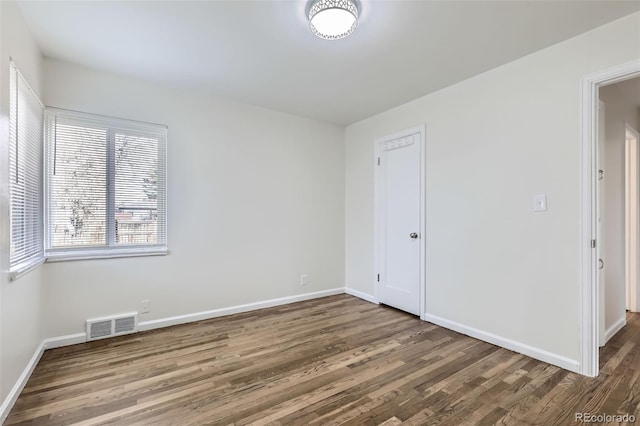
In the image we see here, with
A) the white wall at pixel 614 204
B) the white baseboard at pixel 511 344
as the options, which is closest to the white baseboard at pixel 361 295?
the white baseboard at pixel 511 344

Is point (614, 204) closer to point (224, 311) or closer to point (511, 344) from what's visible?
point (511, 344)

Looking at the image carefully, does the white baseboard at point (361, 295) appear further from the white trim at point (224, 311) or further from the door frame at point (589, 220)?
the door frame at point (589, 220)

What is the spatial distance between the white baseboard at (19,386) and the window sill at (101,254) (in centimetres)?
75

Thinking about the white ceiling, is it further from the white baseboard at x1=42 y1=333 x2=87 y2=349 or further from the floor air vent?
the white baseboard at x1=42 y1=333 x2=87 y2=349

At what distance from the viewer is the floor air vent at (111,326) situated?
2830 millimetres

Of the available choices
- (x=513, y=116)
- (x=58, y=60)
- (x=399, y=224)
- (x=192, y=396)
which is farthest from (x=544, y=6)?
(x=58, y=60)

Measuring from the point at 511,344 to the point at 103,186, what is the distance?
408 cm

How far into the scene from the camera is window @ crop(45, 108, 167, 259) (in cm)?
270

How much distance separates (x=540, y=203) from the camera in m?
2.49

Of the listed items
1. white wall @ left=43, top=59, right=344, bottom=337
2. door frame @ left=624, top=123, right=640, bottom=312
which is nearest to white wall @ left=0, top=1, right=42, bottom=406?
white wall @ left=43, top=59, right=344, bottom=337

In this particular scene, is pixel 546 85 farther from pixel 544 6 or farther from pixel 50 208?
pixel 50 208

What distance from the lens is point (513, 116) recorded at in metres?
2.66

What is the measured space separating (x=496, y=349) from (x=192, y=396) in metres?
2.53

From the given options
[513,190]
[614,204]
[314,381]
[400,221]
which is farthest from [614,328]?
[314,381]
